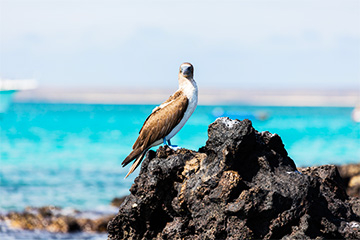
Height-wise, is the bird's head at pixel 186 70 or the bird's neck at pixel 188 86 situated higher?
the bird's head at pixel 186 70

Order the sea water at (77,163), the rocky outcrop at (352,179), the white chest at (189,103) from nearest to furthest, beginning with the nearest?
the white chest at (189,103) < the rocky outcrop at (352,179) < the sea water at (77,163)

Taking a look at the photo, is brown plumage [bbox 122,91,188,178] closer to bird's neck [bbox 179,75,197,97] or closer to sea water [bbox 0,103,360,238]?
bird's neck [bbox 179,75,197,97]

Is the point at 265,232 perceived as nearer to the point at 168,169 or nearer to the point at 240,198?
the point at 240,198

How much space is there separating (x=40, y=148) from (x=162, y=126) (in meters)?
36.1

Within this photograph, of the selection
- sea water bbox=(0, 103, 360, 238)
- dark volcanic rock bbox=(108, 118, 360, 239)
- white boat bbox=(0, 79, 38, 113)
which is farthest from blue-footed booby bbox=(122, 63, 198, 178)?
white boat bbox=(0, 79, 38, 113)

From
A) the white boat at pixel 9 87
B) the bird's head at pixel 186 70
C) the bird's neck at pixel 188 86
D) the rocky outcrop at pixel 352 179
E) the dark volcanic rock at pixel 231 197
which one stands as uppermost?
the white boat at pixel 9 87

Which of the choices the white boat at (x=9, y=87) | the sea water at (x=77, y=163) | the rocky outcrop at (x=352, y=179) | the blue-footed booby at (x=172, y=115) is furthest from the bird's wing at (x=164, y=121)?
the white boat at (x=9, y=87)

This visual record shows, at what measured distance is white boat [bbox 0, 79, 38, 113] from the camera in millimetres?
80062

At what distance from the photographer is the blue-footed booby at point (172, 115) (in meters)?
7.36

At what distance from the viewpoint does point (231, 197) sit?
5.46 metres

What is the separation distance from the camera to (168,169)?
19.6 ft

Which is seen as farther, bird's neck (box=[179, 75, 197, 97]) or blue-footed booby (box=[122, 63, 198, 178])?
bird's neck (box=[179, 75, 197, 97])

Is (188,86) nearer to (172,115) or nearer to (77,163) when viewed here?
(172,115)

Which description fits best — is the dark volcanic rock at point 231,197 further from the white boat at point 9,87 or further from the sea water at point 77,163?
the white boat at point 9,87
